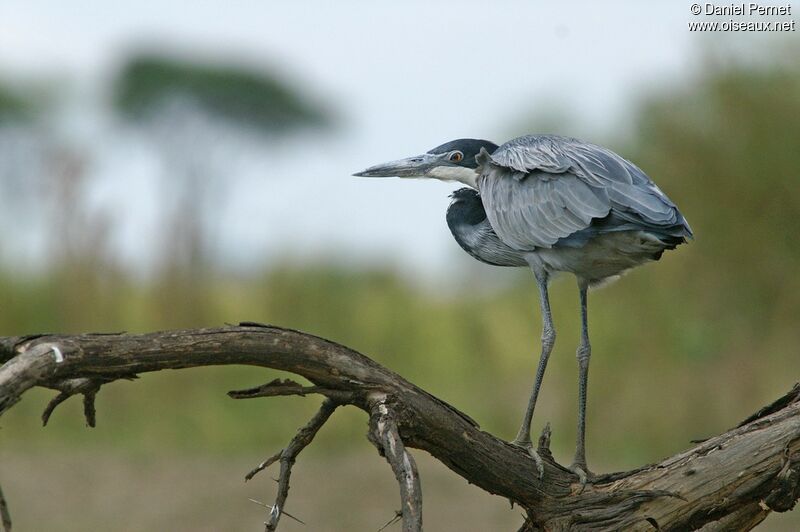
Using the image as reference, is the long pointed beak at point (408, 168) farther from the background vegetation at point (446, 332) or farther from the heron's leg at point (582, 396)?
the background vegetation at point (446, 332)

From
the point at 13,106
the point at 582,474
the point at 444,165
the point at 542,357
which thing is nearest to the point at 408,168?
the point at 444,165

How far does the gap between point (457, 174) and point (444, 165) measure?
0.06m

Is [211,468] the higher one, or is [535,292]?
[535,292]

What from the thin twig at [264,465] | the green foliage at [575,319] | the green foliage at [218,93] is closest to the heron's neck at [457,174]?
the thin twig at [264,465]

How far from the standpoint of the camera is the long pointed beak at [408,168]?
14.6ft

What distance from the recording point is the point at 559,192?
3.90 metres

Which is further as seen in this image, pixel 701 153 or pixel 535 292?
pixel 535 292

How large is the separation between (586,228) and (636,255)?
0.71ft

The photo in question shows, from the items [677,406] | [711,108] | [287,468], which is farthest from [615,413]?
[287,468]

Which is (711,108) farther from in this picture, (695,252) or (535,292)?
(535,292)

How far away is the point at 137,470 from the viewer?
9.05 meters

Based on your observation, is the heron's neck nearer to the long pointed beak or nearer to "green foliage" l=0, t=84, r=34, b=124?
the long pointed beak

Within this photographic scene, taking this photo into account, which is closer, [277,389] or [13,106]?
[277,389]

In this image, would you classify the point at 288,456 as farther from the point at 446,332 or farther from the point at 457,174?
the point at 446,332
